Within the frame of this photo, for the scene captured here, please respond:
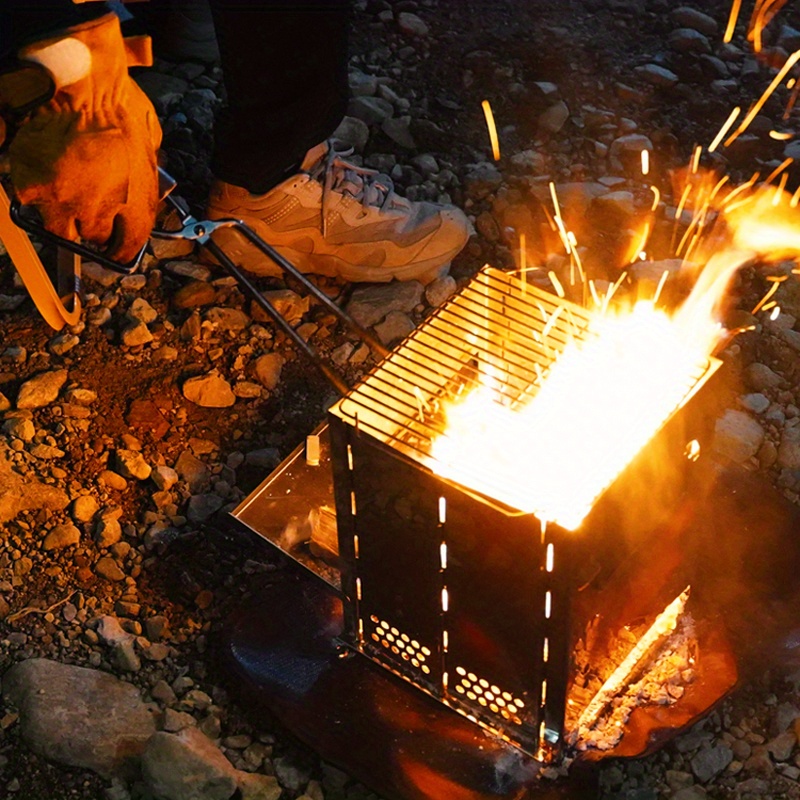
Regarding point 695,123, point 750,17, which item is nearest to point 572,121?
point 695,123

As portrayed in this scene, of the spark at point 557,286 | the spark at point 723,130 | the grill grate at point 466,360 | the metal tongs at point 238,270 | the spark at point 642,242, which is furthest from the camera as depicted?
the spark at point 723,130

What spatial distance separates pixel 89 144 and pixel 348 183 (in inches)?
47.0

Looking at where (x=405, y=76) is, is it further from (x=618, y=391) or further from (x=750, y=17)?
(x=618, y=391)

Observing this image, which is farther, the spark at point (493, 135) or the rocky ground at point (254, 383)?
the spark at point (493, 135)

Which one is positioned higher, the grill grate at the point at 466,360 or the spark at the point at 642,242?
the grill grate at the point at 466,360

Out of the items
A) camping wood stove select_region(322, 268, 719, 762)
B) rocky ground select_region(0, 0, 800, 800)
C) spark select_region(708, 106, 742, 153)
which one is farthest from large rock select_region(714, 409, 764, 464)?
spark select_region(708, 106, 742, 153)

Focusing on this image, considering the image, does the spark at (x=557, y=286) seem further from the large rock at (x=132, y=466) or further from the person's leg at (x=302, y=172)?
the large rock at (x=132, y=466)

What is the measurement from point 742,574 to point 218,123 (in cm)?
212

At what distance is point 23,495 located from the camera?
9.95ft

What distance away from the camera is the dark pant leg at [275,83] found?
3.22 m

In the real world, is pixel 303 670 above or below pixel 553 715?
below

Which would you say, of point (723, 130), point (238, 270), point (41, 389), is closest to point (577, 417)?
point (238, 270)

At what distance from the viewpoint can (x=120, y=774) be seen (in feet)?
8.25

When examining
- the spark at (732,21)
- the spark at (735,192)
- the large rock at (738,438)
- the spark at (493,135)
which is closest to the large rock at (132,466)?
the large rock at (738,438)
